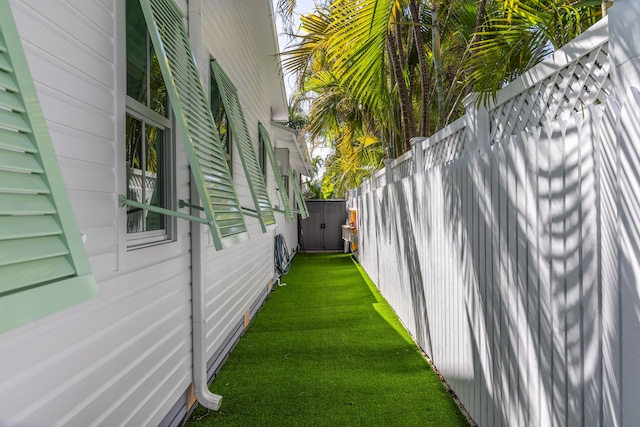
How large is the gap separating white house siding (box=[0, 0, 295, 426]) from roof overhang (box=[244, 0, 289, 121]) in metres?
3.60

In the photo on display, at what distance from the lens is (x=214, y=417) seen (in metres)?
3.08

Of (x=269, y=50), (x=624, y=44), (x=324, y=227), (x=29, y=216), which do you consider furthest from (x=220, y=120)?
(x=324, y=227)

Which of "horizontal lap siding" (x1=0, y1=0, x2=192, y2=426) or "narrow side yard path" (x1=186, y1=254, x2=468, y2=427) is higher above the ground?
"horizontal lap siding" (x1=0, y1=0, x2=192, y2=426)

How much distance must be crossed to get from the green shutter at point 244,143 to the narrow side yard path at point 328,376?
1.28m

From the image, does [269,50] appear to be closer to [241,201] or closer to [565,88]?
[241,201]

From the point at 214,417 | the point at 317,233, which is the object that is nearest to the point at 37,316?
the point at 214,417

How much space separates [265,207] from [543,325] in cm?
393

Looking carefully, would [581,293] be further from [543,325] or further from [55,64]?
[55,64]

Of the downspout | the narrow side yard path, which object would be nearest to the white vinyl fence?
the narrow side yard path

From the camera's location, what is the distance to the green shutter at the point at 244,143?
4195 mm

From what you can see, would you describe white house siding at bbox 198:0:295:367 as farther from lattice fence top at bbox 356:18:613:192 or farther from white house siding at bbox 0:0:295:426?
lattice fence top at bbox 356:18:613:192

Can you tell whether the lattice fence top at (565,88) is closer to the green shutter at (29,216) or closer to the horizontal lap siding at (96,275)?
the green shutter at (29,216)

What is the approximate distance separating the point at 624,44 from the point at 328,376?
3.18 m

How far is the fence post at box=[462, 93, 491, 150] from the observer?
2777 mm
